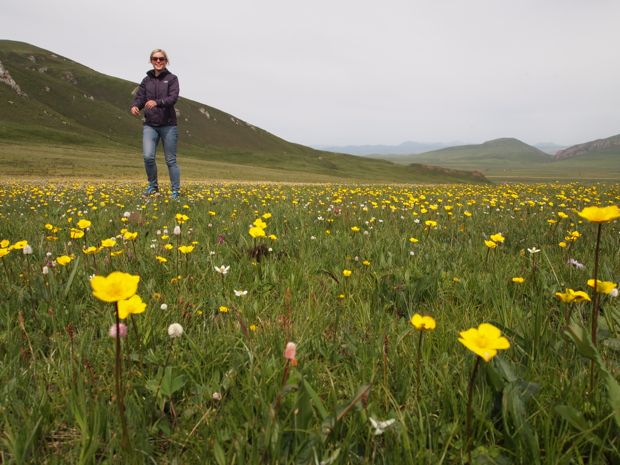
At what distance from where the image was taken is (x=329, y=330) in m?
2.19

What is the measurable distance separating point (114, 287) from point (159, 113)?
9414 mm

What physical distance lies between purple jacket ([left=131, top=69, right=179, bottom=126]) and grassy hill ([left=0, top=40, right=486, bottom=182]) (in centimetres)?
3913

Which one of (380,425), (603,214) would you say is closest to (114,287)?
(380,425)

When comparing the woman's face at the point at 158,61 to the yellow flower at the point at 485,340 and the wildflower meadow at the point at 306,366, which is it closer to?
the wildflower meadow at the point at 306,366

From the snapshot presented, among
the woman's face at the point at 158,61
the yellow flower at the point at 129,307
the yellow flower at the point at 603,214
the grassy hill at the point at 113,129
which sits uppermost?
the grassy hill at the point at 113,129

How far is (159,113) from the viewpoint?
9414 millimetres

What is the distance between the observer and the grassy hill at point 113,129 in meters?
68.0

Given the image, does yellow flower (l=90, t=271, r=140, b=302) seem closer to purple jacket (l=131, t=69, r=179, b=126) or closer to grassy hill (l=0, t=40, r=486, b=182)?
purple jacket (l=131, t=69, r=179, b=126)

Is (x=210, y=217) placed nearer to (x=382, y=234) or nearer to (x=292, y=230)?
(x=292, y=230)

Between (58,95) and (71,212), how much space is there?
128 meters

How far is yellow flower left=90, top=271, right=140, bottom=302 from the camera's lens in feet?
3.59

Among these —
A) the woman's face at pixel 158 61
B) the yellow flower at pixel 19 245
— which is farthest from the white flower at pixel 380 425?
Result: the woman's face at pixel 158 61

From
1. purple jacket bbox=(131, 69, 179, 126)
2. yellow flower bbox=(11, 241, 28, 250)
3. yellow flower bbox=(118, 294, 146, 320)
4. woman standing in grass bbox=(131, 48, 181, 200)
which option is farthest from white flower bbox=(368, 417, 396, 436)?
purple jacket bbox=(131, 69, 179, 126)

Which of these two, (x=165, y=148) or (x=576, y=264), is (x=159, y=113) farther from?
(x=576, y=264)
